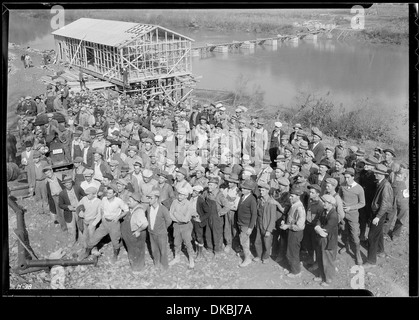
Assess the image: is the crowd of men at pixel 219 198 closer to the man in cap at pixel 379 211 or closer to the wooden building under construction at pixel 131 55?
the man in cap at pixel 379 211

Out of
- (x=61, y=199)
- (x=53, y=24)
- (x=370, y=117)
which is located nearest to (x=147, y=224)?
(x=61, y=199)

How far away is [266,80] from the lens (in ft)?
32.3

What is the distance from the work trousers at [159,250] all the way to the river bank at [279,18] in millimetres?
3929

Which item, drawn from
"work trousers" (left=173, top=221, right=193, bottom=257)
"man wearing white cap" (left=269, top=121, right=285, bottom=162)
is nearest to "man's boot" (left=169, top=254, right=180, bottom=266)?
"work trousers" (left=173, top=221, right=193, bottom=257)

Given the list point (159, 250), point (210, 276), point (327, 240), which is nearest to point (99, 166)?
point (159, 250)

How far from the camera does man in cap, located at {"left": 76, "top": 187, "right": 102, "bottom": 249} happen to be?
6285mm

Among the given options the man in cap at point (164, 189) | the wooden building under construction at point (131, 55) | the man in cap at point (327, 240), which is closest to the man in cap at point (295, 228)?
the man in cap at point (327, 240)

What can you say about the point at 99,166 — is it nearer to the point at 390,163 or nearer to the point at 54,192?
the point at 54,192

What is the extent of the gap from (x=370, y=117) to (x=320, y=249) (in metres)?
3.44

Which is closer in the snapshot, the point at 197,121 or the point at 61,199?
the point at 61,199

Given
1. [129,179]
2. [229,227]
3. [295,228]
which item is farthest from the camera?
[129,179]

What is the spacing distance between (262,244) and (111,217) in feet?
8.36

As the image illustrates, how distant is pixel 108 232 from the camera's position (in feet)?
21.1
